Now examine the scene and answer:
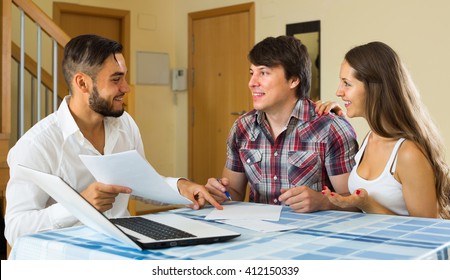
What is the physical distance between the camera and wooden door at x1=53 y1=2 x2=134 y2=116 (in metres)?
5.56

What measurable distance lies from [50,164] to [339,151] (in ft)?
3.58

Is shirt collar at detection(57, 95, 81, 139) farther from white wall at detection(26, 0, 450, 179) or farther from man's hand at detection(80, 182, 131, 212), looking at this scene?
white wall at detection(26, 0, 450, 179)

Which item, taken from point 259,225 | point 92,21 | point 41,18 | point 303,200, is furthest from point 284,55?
point 92,21

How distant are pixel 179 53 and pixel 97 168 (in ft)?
15.8

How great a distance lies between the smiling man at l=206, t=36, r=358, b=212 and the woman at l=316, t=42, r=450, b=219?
0.21 m

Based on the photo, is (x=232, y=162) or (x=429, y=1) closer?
(x=232, y=162)

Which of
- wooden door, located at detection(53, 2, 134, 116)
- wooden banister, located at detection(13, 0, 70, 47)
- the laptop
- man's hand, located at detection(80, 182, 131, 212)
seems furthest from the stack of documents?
wooden door, located at detection(53, 2, 134, 116)

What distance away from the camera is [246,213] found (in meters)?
1.71

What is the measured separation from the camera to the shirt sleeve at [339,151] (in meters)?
2.34

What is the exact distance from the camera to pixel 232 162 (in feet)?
8.23

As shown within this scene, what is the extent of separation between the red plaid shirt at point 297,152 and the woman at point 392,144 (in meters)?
0.20

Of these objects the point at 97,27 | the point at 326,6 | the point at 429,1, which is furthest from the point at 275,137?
the point at 97,27

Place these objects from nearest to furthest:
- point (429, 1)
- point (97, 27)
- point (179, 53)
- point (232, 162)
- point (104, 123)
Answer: point (104, 123)
point (232, 162)
point (429, 1)
point (97, 27)
point (179, 53)
